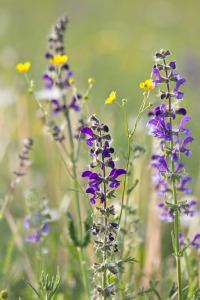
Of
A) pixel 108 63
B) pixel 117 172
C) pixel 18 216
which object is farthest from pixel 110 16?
pixel 117 172

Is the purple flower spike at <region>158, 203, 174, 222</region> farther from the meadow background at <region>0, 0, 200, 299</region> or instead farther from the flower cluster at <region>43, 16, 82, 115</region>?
the flower cluster at <region>43, 16, 82, 115</region>

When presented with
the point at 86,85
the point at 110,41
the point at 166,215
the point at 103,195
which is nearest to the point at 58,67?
the point at 166,215

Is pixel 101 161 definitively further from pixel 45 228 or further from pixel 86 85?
pixel 86 85

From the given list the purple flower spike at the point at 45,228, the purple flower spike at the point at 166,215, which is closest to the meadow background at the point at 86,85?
the purple flower spike at the point at 45,228

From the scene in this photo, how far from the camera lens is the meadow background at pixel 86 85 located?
3.72 meters

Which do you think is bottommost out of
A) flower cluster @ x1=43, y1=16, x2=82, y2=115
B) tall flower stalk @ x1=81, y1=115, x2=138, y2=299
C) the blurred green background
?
tall flower stalk @ x1=81, y1=115, x2=138, y2=299

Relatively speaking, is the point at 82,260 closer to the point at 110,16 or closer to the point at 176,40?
the point at 176,40

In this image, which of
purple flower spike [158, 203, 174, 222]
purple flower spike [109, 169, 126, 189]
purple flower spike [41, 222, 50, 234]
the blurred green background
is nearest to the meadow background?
the blurred green background

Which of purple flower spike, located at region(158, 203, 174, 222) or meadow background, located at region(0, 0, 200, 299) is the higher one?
meadow background, located at region(0, 0, 200, 299)

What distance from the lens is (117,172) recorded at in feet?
6.58

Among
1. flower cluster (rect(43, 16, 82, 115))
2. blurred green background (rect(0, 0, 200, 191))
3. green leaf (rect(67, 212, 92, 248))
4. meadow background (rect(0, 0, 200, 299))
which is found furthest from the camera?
blurred green background (rect(0, 0, 200, 191))

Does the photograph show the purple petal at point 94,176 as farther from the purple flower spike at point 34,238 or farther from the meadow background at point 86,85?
the purple flower spike at point 34,238

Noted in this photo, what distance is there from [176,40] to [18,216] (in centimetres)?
883

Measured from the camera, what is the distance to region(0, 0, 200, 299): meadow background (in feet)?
12.2
